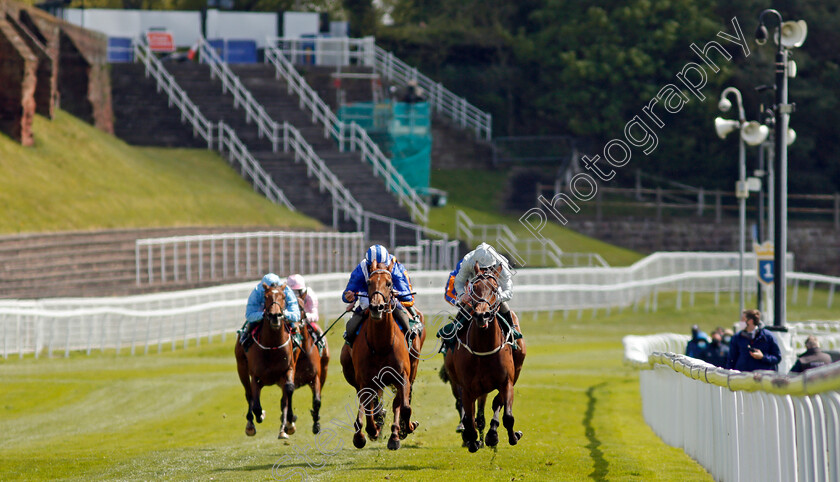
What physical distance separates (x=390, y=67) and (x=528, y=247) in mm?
15888

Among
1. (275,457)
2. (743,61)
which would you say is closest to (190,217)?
(275,457)

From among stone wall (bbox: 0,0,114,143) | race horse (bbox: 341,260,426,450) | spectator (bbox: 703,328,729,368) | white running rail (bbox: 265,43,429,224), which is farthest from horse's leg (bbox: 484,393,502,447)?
white running rail (bbox: 265,43,429,224)

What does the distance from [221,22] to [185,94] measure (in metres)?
11.0

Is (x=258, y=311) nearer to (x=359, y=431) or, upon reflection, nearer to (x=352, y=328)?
(x=352, y=328)

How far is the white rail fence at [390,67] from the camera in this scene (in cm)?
5281

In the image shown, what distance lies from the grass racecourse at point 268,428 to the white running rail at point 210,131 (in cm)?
1390

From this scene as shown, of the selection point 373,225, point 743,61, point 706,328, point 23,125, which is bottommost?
point 706,328

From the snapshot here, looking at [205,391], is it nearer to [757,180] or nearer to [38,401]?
[38,401]

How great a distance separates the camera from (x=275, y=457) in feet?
43.3

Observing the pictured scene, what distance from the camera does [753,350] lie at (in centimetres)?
1345

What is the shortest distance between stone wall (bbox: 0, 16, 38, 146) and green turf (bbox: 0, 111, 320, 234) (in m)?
0.61

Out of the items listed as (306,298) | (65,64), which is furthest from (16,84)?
(306,298)

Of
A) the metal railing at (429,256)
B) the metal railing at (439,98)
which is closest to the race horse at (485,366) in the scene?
the metal railing at (429,256)

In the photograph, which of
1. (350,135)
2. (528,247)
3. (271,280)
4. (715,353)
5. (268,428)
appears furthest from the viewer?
(350,135)
